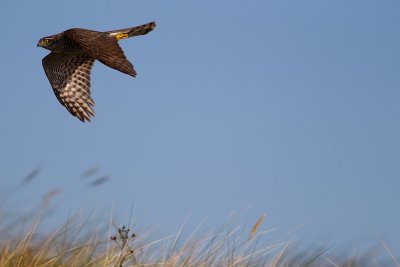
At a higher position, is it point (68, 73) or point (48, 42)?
point (48, 42)

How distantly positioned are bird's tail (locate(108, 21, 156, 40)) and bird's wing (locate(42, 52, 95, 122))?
→ 94cm

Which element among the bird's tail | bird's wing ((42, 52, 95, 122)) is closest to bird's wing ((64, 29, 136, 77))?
the bird's tail

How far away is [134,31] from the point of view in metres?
8.44

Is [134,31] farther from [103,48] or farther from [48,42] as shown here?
[103,48]

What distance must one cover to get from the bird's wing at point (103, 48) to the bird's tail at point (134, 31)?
2.68 ft

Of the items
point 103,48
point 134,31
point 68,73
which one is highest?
point 134,31

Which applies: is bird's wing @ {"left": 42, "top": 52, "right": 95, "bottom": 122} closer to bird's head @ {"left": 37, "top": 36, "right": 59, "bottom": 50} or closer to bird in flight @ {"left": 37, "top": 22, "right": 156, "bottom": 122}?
bird in flight @ {"left": 37, "top": 22, "right": 156, "bottom": 122}

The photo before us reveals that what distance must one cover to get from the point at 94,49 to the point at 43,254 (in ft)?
7.97

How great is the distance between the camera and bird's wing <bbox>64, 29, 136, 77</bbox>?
6238mm

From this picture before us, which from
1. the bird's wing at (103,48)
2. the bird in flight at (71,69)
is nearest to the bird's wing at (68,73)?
the bird in flight at (71,69)

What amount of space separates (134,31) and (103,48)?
1778 millimetres

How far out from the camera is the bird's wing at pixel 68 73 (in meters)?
8.94

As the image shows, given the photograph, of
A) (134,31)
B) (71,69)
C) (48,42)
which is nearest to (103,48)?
(134,31)

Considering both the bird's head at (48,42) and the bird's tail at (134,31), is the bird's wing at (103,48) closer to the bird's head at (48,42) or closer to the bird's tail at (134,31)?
the bird's tail at (134,31)
